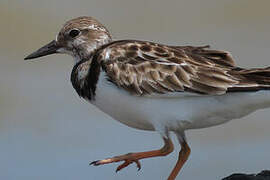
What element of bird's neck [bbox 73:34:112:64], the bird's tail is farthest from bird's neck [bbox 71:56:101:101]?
the bird's tail

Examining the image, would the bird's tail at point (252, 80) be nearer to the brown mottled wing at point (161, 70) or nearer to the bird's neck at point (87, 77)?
the brown mottled wing at point (161, 70)

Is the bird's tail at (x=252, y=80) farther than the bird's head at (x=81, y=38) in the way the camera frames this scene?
No

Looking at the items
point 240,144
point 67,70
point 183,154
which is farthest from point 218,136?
point 183,154

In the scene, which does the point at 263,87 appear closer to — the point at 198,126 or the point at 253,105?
the point at 253,105

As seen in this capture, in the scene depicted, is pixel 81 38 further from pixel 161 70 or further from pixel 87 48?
pixel 161 70

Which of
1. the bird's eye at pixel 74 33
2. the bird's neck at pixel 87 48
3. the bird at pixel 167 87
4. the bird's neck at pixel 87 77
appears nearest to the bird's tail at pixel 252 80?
the bird at pixel 167 87

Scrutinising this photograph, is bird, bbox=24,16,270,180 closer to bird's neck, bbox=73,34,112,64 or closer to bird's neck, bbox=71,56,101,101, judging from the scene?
bird's neck, bbox=71,56,101,101

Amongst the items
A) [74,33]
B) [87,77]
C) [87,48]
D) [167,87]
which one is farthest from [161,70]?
[74,33]
